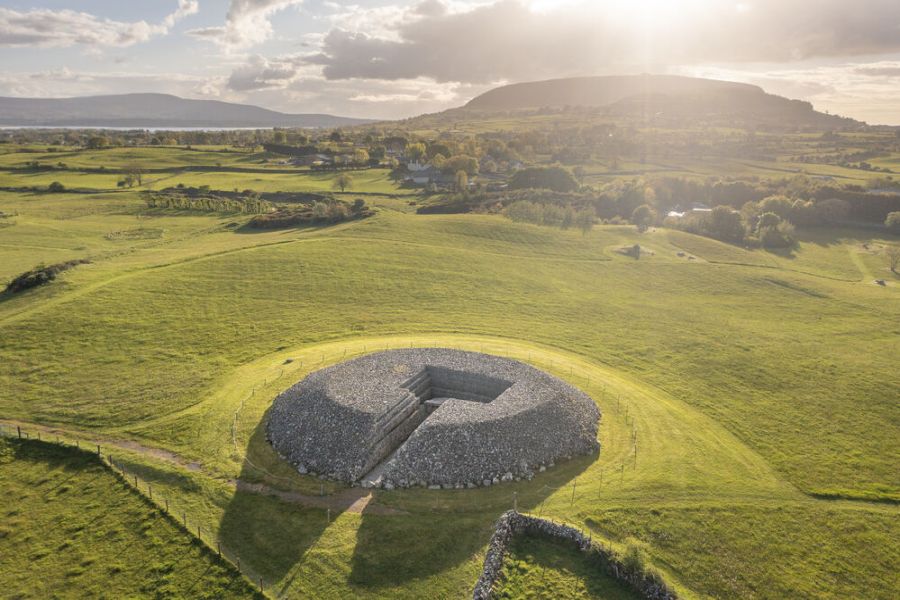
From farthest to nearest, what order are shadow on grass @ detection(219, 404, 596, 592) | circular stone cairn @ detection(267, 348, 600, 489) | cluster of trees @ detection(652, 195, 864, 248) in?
cluster of trees @ detection(652, 195, 864, 248) < circular stone cairn @ detection(267, 348, 600, 489) < shadow on grass @ detection(219, 404, 596, 592)

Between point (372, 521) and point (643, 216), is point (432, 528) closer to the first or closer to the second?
point (372, 521)

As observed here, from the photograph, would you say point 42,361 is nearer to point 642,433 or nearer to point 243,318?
point 243,318

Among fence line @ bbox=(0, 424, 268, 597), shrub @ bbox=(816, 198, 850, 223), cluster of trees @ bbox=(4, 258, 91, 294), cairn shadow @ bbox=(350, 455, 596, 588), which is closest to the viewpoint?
fence line @ bbox=(0, 424, 268, 597)

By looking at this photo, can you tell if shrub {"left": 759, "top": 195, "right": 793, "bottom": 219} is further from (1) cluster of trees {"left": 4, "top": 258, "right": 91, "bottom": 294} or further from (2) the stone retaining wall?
(1) cluster of trees {"left": 4, "top": 258, "right": 91, "bottom": 294}

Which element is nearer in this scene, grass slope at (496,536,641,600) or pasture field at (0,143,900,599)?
grass slope at (496,536,641,600)

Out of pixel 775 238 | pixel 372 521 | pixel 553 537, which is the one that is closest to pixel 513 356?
pixel 553 537

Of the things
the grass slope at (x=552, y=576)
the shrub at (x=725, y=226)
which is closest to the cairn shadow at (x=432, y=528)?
the grass slope at (x=552, y=576)

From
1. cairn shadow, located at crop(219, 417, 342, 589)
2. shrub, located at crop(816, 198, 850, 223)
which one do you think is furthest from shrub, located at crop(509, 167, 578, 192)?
cairn shadow, located at crop(219, 417, 342, 589)
